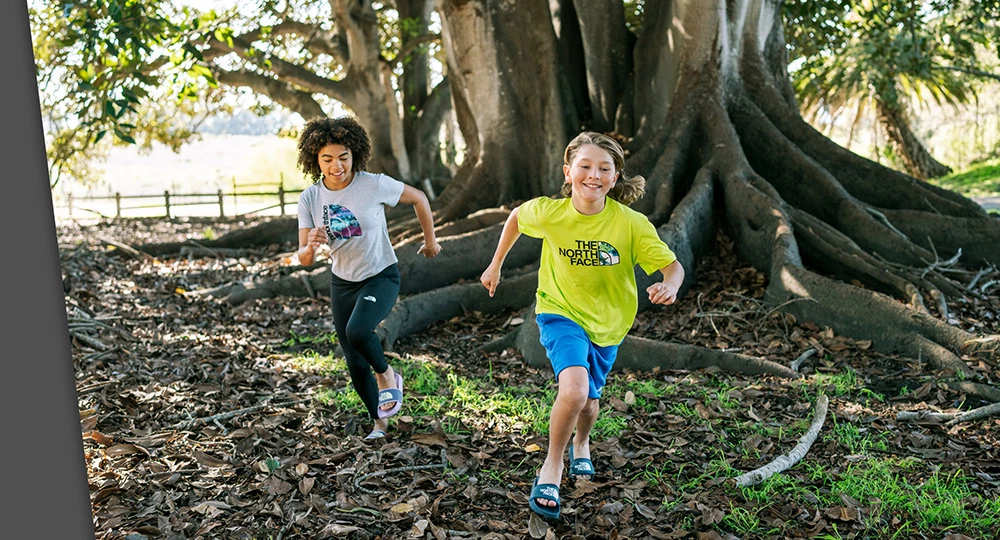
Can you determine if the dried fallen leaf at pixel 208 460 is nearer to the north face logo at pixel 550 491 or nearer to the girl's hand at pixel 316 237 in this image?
the girl's hand at pixel 316 237

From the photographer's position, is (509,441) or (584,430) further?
(509,441)

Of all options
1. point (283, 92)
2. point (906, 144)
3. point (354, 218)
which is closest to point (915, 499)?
point (354, 218)

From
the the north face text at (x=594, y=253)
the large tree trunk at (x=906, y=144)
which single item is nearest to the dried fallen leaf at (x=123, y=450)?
the the north face text at (x=594, y=253)

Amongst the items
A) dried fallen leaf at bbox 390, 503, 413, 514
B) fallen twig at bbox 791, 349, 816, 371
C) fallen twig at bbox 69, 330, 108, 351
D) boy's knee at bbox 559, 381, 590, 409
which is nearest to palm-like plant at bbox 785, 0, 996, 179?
fallen twig at bbox 791, 349, 816, 371

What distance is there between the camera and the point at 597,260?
3512 millimetres

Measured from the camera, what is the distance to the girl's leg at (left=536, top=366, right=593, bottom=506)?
131 inches

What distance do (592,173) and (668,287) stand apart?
563mm

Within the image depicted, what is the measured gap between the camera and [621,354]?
559cm

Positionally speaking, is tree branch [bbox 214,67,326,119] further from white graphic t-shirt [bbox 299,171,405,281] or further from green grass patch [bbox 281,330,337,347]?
white graphic t-shirt [bbox 299,171,405,281]

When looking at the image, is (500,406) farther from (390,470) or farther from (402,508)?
(402,508)

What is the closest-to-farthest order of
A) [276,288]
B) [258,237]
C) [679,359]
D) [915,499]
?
[915,499] → [679,359] → [276,288] → [258,237]

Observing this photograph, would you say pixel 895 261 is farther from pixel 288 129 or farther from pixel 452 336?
pixel 288 129

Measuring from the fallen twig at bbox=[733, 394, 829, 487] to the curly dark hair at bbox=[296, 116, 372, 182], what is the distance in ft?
7.89

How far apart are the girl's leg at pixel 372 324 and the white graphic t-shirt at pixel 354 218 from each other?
0.07 meters
